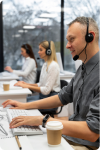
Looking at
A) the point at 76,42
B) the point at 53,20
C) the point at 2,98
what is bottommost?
the point at 2,98

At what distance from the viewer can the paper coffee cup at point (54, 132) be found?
0.80m

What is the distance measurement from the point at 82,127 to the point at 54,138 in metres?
0.20

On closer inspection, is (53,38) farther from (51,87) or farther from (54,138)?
(54,138)

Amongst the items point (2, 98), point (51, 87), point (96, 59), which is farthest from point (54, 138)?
point (51, 87)

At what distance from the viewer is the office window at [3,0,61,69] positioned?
15.0 feet

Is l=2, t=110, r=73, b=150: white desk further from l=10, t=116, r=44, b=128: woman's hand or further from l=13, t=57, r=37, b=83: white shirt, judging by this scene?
l=13, t=57, r=37, b=83: white shirt

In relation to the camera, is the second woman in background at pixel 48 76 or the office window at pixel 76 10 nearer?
the second woman in background at pixel 48 76

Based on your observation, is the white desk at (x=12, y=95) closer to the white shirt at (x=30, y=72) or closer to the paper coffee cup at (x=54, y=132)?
the paper coffee cup at (x=54, y=132)

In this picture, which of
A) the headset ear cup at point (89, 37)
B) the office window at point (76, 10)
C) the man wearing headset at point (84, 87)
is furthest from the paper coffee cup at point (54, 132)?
the office window at point (76, 10)

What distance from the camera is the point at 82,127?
95cm

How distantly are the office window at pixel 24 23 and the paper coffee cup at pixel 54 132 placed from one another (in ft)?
13.0

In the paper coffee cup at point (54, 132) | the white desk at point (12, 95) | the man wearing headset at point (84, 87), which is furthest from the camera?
the white desk at point (12, 95)

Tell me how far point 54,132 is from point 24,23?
4.19 m

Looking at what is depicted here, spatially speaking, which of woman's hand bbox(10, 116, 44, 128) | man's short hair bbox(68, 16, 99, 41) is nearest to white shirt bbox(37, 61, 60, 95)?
man's short hair bbox(68, 16, 99, 41)
